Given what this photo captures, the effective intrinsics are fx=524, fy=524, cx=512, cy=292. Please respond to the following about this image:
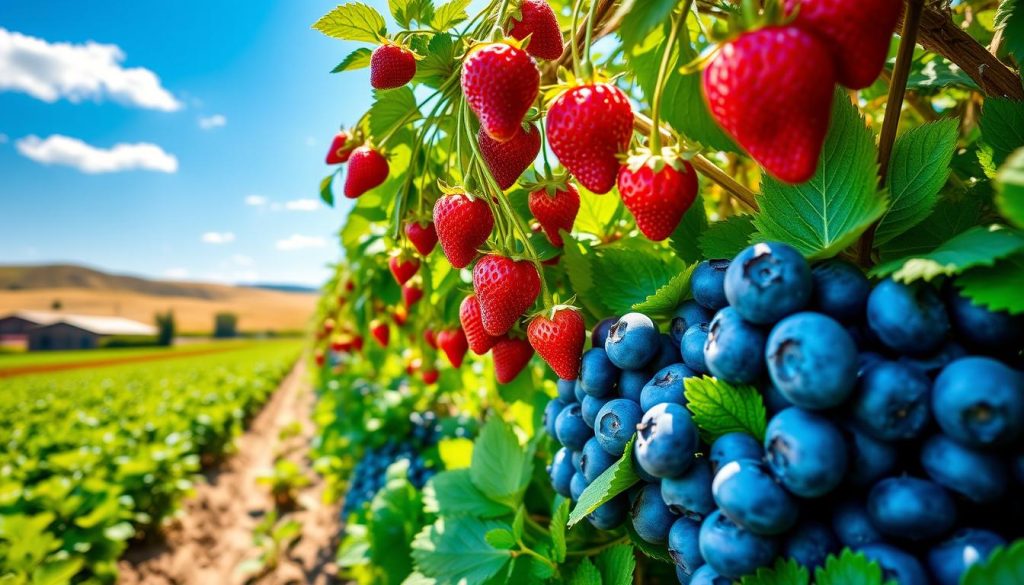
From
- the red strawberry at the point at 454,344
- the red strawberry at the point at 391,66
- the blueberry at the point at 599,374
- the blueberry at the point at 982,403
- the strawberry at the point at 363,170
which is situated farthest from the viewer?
the red strawberry at the point at 454,344

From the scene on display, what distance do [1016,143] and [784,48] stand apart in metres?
0.47

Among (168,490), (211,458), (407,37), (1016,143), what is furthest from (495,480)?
(211,458)

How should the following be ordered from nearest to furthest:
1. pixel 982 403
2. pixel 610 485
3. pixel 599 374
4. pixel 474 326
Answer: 1. pixel 982 403
2. pixel 610 485
3. pixel 599 374
4. pixel 474 326

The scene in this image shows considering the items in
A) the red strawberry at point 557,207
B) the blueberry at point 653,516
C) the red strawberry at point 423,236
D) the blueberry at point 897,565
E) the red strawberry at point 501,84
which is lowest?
the blueberry at point 653,516

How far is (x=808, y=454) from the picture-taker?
48cm

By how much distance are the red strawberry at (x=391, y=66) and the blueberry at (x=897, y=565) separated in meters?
0.91

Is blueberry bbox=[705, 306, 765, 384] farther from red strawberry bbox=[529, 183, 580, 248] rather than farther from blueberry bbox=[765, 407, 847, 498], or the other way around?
red strawberry bbox=[529, 183, 580, 248]

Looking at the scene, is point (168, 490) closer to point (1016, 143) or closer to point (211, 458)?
point (211, 458)

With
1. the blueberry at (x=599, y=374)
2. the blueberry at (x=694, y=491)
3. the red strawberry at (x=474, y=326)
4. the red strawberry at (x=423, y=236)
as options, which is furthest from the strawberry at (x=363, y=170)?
the blueberry at (x=694, y=491)

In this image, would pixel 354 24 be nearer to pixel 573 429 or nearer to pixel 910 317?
pixel 573 429

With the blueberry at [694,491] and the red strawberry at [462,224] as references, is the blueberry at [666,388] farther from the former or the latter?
the red strawberry at [462,224]

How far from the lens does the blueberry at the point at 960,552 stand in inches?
17.3

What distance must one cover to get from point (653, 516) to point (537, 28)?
30.3 inches

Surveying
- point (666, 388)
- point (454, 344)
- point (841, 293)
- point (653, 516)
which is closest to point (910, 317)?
point (841, 293)
